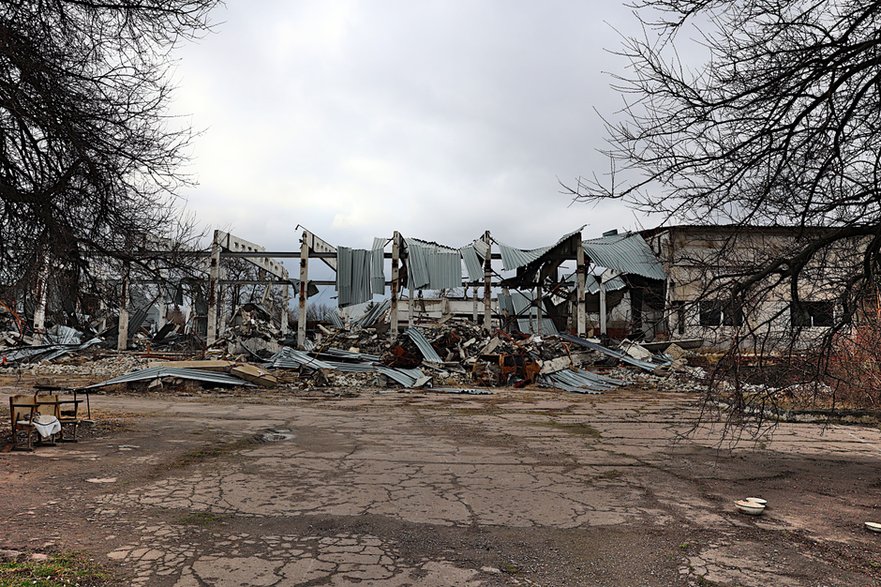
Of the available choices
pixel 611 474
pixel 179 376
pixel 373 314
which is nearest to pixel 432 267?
pixel 373 314

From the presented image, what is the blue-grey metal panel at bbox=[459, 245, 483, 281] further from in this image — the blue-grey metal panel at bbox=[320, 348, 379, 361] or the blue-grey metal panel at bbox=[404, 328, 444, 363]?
the blue-grey metal panel at bbox=[320, 348, 379, 361]

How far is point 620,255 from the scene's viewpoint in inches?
912

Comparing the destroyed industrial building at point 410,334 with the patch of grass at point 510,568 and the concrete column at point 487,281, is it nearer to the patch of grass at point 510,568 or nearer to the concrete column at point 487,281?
Result: the concrete column at point 487,281

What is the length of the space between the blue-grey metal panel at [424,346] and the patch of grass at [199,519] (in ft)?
48.6

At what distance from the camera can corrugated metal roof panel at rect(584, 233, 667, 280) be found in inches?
887

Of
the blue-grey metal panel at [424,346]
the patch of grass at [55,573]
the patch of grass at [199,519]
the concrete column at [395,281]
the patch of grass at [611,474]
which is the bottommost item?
the patch of grass at [611,474]

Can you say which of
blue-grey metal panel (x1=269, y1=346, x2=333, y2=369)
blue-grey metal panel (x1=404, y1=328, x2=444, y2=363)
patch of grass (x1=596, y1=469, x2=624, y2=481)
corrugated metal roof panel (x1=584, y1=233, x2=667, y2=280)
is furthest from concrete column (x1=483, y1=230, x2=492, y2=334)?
patch of grass (x1=596, y1=469, x2=624, y2=481)

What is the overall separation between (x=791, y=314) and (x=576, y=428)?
474 cm

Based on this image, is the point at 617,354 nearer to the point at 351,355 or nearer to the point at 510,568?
the point at 351,355

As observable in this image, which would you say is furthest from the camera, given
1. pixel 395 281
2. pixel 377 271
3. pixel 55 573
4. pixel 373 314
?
pixel 373 314

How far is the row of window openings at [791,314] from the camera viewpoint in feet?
17.2

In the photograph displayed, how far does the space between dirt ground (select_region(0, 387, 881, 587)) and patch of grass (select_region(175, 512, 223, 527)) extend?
0.02 metres

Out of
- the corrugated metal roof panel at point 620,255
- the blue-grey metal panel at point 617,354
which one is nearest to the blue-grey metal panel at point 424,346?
the blue-grey metal panel at point 617,354

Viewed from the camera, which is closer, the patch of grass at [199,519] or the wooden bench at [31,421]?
the patch of grass at [199,519]
